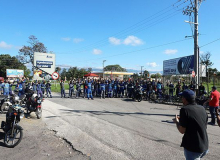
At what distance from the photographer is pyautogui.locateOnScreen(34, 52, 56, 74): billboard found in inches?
595

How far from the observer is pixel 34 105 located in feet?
27.8

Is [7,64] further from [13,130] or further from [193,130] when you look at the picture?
[193,130]

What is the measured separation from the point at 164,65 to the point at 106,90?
9725 millimetres

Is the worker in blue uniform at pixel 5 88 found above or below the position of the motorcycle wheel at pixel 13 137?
above

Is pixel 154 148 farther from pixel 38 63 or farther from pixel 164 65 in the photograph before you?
pixel 164 65

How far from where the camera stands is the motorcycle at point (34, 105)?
828 centimetres

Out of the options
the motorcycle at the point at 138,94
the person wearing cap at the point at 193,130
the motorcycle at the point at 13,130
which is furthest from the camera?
the motorcycle at the point at 138,94

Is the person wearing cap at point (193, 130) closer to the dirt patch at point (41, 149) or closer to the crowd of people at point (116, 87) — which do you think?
the dirt patch at point (41, 149)

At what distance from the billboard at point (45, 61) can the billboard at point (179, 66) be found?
13.8 meters

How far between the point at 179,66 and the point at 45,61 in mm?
14654

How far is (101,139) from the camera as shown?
17.9 ft

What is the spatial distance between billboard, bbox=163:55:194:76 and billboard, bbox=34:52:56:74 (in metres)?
13.8

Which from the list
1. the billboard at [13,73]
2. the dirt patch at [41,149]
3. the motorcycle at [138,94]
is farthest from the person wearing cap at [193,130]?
the billboard at [13,73]

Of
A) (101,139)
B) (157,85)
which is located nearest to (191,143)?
(101,139)
